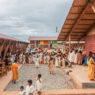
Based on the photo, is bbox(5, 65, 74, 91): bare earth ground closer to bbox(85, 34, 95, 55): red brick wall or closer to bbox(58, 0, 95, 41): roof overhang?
bbox(85, 34, 95, 55): red brick wall

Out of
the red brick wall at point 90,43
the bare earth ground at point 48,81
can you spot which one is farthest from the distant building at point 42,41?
the bare earth ground at point 48,81

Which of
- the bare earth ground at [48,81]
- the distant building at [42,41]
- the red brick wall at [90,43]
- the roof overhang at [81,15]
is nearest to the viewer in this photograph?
Result: the bare earth ground at [48,81]

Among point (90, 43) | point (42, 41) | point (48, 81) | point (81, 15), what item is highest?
point (81, 15)

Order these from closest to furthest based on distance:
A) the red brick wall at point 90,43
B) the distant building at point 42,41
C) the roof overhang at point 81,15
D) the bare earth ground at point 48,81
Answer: the bare earth ground at point 48,81 < the roof overhang at point 81,15 < the red brick wall at point 90,43 < the distant building at point 42,41

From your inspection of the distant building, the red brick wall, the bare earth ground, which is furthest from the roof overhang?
the distant building

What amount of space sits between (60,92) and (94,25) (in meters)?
7.26

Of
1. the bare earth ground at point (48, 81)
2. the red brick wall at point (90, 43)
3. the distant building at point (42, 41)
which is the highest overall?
the distant building at point (42, 41)

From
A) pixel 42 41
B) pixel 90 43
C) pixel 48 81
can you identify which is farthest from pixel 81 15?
pixel 42 41

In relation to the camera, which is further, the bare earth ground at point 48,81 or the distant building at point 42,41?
the distant building at point 42,41

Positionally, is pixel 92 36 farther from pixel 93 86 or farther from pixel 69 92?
pixel 69 92

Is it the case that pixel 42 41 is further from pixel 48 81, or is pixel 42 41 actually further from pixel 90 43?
pixel 48 81

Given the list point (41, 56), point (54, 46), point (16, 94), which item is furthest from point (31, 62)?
point (54, 46)

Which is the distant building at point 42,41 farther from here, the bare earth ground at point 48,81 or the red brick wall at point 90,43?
the bare earth ground at point 48,81

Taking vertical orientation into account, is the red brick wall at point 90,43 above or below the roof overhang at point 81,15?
below
